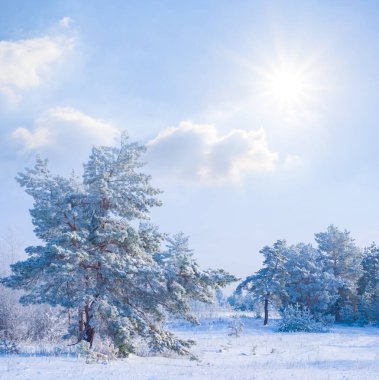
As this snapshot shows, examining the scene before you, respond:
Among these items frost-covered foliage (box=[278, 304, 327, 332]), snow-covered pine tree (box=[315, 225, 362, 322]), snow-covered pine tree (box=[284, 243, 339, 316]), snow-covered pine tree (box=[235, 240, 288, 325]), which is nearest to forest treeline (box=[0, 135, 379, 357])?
frost-covered foliage (box=[278, 304, 327, 332])

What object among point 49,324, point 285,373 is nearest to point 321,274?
point 49,324

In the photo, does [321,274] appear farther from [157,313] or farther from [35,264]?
[35,264]

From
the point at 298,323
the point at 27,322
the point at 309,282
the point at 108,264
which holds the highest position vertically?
the point at 108,264

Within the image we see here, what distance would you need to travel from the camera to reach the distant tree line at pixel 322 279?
160 ft

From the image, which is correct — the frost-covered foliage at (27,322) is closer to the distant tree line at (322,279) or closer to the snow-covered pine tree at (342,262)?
the distant tree line at (322,279)

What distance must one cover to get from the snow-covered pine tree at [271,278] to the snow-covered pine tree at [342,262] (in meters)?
6.93

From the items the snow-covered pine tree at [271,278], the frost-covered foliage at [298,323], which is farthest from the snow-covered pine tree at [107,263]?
the snow-covered pine tree at [271,278]

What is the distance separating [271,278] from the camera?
48531mm

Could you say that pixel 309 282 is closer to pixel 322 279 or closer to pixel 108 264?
pixel 322 279

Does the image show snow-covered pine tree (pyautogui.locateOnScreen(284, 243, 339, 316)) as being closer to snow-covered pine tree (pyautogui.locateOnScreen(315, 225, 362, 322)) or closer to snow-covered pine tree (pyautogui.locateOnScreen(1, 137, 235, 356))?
snow-covered pine tree (pyautogui.locateOnScreen(315, 225, 362, 322))

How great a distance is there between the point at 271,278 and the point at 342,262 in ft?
43.5

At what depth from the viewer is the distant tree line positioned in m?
48.9

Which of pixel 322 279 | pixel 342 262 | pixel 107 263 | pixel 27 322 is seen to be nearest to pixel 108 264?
pixel 107 263

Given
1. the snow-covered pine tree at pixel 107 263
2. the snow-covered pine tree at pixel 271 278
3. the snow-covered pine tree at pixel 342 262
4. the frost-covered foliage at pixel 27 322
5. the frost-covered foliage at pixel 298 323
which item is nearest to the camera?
the snow-covered pine tree at pixel 107 263
